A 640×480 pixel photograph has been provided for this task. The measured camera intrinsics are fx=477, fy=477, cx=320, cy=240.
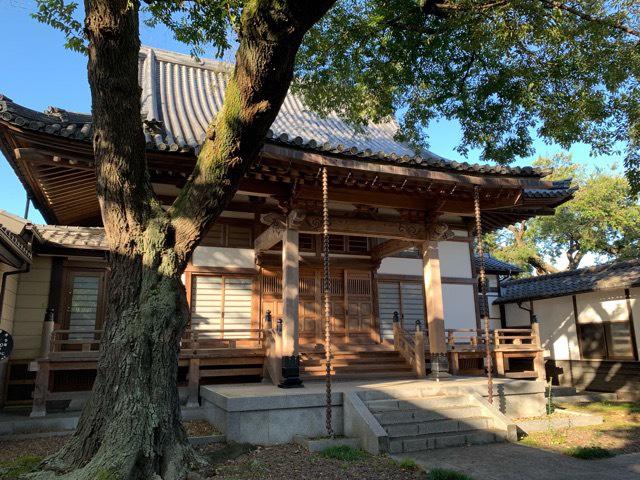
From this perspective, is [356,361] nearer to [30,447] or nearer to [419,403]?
[419,403]

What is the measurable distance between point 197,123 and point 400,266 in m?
6.54

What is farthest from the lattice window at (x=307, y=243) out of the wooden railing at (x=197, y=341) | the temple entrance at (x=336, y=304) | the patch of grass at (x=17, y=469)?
the patch of grass at (x=17, y=469)

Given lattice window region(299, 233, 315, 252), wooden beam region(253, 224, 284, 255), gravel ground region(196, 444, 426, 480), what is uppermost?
lattice window region(299, 233, 315, 252)

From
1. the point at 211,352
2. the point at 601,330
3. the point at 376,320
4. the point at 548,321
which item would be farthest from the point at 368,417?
the point at 548,321

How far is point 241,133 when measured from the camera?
4.27 metres

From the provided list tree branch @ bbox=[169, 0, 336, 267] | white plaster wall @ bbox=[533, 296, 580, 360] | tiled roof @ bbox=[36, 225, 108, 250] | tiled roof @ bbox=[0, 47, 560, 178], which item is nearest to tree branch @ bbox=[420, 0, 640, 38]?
tiled roof @ bbox=[0, 47, 560, 178]

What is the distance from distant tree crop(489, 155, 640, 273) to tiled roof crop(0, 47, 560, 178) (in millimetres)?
14073

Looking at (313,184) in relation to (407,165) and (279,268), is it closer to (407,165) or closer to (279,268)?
(407,165)

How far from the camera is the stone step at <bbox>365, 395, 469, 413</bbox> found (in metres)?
7.89

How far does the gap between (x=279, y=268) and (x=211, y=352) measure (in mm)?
2764

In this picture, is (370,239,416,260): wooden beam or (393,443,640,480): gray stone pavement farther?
(370,239,416,260): wooden beam

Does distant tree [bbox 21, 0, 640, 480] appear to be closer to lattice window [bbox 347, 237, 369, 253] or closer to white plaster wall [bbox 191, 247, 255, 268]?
white plaster wall [bbox 191, 247, 255, 268]

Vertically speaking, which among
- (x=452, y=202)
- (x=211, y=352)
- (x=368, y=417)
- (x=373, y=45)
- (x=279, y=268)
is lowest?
(x=368, y=417)

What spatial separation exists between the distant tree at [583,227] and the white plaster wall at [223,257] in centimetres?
1857
